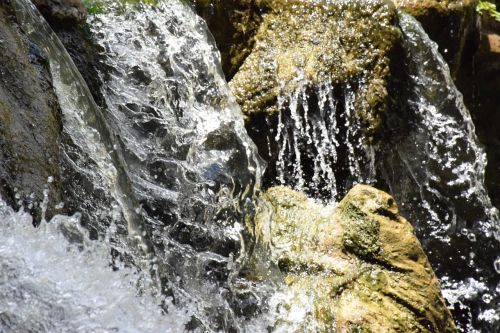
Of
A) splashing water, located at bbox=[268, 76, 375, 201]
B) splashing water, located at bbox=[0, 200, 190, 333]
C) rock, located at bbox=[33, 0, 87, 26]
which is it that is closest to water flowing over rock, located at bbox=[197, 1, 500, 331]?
splashing water, located at bbox=[268, 76, 375, 201]

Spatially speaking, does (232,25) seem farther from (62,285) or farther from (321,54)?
(62,285)

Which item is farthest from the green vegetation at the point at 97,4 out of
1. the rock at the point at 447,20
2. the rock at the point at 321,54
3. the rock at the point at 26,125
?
the rock at the point at 447,20

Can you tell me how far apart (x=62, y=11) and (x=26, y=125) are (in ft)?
4.64

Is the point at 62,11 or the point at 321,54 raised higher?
the point at 321,54

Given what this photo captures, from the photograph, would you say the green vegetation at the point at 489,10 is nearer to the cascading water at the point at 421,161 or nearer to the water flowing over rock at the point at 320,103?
the cascading water at the point at 421,161

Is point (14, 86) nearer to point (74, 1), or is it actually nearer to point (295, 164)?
point (74, 1)

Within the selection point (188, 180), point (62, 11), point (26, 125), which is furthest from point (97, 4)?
point (26, 125)

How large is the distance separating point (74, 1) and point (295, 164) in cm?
170

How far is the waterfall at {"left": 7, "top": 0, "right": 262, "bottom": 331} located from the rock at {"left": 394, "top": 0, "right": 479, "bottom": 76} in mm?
1788

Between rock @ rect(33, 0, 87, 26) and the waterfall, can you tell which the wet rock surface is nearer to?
the waterfall

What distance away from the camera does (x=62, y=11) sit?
12.0 ft

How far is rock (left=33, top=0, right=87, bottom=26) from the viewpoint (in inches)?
140

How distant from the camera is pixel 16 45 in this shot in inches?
104

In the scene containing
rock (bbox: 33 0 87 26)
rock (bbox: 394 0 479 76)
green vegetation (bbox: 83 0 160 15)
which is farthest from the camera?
rock (bbox: 394 0 479 76)
